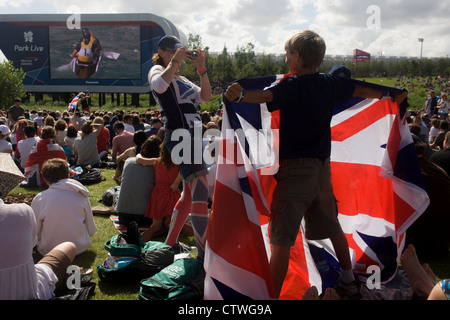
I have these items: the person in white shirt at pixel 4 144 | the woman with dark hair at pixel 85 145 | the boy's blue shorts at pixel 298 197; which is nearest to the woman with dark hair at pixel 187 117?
the boy's blue shorts at pixel 298 197

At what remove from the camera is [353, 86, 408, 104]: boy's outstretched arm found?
2975mm

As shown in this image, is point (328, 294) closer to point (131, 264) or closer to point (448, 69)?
point (131, 264)

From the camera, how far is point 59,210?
387cm

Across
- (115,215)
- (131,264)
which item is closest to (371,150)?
(131,264)

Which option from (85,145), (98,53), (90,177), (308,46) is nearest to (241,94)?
(308,46)

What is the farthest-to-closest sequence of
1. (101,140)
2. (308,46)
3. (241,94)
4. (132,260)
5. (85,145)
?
(101,140) < (85,145) < (132,260) < (308,46) < (241,94)

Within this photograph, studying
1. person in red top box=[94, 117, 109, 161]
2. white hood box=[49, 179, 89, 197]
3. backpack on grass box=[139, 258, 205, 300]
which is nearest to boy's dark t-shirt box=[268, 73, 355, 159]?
backpack on grass box=[139, 258, 205, 300]

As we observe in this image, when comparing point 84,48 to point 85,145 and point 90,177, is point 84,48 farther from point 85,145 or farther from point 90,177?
point 90,177

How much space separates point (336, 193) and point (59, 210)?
249 centimetres

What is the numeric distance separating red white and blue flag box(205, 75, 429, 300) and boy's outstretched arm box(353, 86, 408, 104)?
52 millimetres

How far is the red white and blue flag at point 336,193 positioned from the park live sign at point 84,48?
32.1 m

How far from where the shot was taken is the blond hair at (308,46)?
266 cm

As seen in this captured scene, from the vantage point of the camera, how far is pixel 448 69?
7631 centimetres

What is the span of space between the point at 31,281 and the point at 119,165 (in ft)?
16.6
